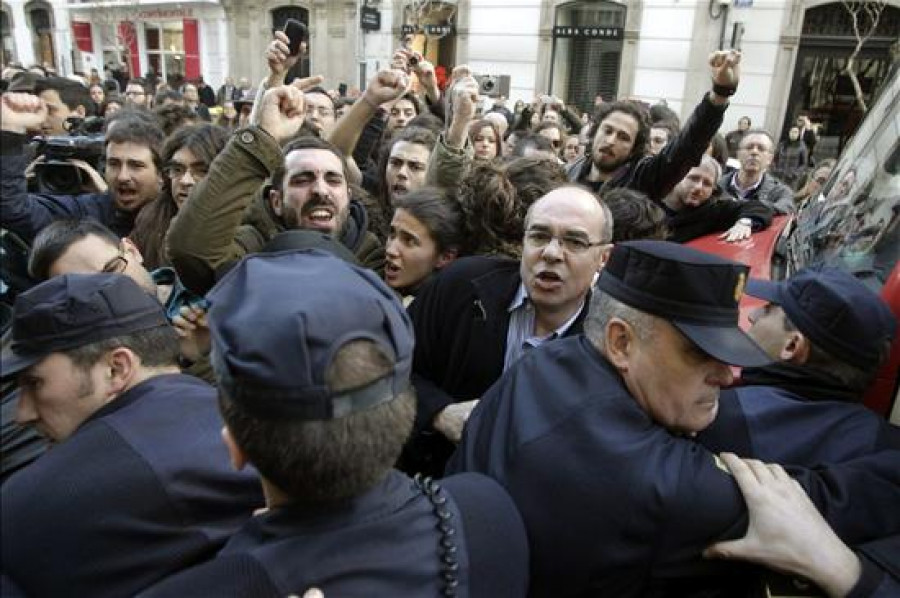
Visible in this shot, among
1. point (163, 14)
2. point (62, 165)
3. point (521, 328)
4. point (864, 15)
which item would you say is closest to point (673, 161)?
point (521, 328)

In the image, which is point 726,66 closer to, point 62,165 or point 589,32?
point 62,165

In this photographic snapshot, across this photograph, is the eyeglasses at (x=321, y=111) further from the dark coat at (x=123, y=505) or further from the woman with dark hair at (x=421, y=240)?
the dark coat at (x=123, y=505)

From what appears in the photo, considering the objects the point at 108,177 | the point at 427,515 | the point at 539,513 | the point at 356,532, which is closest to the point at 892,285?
the point at 539,513

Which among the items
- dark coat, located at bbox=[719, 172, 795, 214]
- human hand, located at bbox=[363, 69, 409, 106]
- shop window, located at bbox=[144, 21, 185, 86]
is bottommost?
dark coat, located at bbox=[719, 172, 795, 214]

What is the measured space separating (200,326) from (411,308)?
0.74 metres

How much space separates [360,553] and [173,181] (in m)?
2.67

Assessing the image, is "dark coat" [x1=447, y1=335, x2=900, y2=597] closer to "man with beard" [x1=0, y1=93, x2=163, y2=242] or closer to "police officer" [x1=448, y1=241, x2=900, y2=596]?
"police officer" [x1=448, y1=241, x2=900, y2=596]

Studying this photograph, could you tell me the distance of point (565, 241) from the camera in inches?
86.7

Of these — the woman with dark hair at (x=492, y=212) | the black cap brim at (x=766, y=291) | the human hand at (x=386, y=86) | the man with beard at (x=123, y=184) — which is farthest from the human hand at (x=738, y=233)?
the man with beard at (x=123, y=184)

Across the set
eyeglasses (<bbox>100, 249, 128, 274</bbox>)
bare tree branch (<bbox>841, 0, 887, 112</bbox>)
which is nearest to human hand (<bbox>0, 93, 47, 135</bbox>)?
eyeglasses (<bbox>100, 249, 128, 274</bbox>)

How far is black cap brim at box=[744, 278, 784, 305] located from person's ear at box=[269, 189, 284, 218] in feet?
6.46

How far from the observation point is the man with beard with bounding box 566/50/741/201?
10.7 ft

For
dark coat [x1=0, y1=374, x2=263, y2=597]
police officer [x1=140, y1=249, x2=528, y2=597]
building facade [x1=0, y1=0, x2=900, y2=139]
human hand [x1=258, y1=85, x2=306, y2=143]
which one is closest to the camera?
police officer [x1=140, y1=249, x2=528, y2=597]

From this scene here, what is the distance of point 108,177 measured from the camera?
3416 mm
